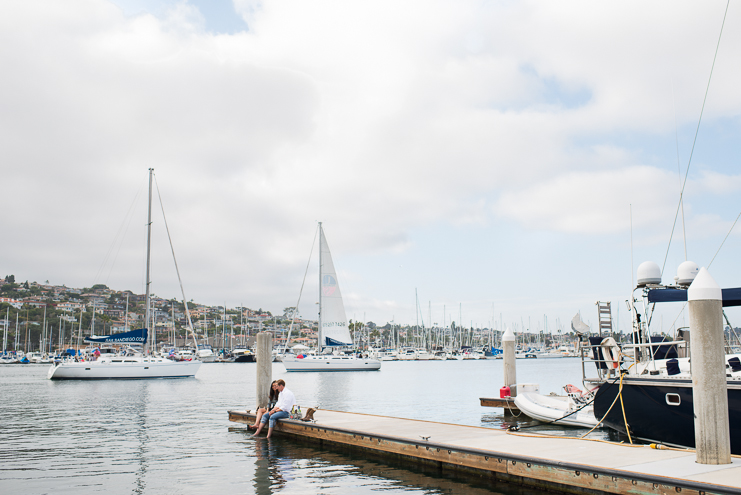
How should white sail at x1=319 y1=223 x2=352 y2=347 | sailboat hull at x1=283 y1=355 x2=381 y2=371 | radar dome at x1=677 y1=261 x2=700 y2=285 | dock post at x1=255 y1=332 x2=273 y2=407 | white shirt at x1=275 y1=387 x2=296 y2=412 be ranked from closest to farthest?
radar dome at x1=677 y1=261 x2=700 y2=285
white shirt at x1=275 y1=387 x2=296 y2=412
dock post at x1=255 y1=332 x2=273 y2=407
sailboat hull at x1=283 y1=355 x2=381 y2=371
white sail at x1=319 y1=223 x2=352 y2=347

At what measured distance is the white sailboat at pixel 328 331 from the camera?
215ft

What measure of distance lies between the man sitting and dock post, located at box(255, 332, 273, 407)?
56.2 inches

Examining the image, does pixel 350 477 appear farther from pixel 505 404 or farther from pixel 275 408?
pixel 505 404

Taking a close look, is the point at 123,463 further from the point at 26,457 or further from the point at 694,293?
the point at 694,293

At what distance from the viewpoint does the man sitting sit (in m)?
17.9

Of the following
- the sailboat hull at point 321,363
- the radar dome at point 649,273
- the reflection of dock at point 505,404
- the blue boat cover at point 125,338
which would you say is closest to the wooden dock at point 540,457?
the radar dome at point 649,273

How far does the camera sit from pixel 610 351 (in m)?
16.2

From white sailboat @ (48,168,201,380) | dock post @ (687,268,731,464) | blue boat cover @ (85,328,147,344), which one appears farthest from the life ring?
blue boat cover @ (85,328,147,344)

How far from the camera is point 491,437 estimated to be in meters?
13.3

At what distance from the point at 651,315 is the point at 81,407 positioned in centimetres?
2706

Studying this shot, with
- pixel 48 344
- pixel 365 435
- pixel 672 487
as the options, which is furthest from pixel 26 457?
pixel 48 344

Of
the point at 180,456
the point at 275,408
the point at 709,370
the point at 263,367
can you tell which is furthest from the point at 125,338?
the point at 709,370

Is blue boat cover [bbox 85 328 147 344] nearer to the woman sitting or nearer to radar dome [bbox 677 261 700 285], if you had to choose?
the woman sitting

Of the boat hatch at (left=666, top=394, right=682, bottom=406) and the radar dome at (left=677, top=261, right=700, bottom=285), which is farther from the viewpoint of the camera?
the radar dome at (left=677, top=261, right=700, bottom=285)
